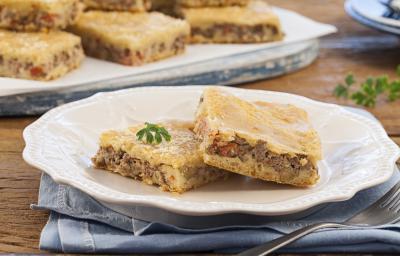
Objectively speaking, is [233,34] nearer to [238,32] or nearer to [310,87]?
Answer: [238,32]

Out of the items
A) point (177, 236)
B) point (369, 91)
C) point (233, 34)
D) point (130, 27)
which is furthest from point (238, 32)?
point (177, 236)

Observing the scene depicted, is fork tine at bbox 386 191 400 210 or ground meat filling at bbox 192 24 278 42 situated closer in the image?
fork tine at bbox 386 191 400 210

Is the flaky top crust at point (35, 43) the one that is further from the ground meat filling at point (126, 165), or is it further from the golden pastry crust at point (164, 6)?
the ground meat filling at point (126, 165)

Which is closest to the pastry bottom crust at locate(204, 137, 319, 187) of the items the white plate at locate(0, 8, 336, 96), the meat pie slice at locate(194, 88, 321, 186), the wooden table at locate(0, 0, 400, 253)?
the meat pie slice at locate(194, 88, 321, 186)

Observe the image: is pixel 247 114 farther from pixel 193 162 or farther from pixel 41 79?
pixel 41 79

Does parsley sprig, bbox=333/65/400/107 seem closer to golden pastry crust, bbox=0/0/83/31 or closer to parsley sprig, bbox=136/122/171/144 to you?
parsley sprig, bbox=136/122/171/144
